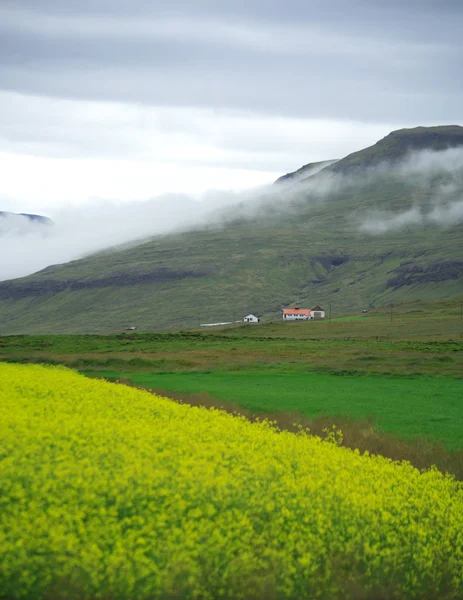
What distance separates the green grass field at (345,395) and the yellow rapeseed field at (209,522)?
9.12 meters

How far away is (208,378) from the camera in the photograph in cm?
4744

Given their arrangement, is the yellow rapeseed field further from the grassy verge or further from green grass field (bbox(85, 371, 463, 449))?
green grass field (bbox(85, 371, 463, 449))

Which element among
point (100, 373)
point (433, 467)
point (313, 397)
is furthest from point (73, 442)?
point (100, 373)

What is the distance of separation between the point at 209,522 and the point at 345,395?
2491cm

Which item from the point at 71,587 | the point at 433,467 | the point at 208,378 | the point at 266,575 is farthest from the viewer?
the point at 208,378

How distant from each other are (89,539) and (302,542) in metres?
3.64

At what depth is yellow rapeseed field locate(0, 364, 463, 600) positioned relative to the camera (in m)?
10.2

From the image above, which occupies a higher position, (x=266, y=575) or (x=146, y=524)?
(x=146, y=524)

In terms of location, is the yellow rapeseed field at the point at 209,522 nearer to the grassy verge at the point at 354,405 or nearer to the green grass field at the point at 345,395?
the grassy verge at the point at 354,405

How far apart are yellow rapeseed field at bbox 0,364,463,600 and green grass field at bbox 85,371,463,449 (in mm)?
9115

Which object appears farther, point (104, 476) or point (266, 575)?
point (104, 476)

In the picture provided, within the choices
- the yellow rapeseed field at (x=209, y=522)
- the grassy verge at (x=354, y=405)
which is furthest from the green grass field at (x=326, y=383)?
the yellow rapeseed field at (x=209, y=522)

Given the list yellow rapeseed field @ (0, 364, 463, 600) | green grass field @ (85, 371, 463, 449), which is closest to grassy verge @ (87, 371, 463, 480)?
green grass field @ (85, 371, 463, 449)

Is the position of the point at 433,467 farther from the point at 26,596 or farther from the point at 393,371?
the point at 393,371
